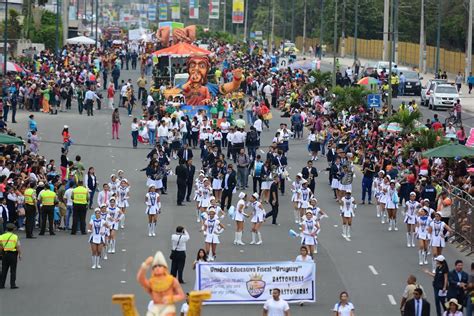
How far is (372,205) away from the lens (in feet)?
131

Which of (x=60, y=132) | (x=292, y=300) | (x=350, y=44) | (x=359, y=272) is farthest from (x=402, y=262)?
(x=350, y=44)

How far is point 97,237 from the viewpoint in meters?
29.8

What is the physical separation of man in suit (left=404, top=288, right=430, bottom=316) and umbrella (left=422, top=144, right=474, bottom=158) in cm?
1573

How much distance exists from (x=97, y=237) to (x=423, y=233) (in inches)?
276

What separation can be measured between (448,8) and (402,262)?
81118 millimetres

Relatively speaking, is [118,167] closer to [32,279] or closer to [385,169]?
[385,169]

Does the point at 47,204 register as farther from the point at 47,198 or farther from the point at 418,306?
the point at 418,306

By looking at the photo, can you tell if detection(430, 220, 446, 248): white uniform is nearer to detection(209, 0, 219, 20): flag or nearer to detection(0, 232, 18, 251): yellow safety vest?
detection(0, 232, 18, 251): yellow safety vest

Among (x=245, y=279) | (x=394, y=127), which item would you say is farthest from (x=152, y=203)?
(x=394, y=127)

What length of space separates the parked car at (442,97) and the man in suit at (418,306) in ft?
152

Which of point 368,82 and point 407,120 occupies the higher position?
point 368,82

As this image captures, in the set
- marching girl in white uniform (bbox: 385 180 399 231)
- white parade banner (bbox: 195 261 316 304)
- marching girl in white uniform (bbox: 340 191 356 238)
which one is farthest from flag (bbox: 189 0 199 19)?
white parade banner (bbox: 195 261 316 304)

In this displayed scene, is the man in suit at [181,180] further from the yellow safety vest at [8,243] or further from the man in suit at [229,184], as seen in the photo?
the yellow safety vest at [8,243]

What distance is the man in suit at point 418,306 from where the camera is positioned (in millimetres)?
22609
